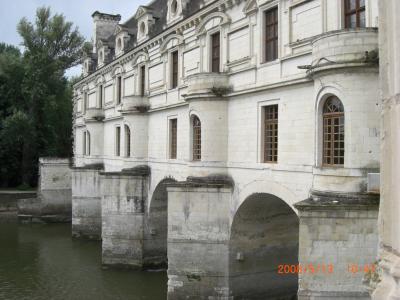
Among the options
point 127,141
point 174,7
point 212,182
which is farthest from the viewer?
point 127,141

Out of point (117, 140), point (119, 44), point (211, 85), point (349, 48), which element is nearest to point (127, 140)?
point (117, 140)

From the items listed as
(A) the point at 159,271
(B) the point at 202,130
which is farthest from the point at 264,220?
(A) the point at 159,271

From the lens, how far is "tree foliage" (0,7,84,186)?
128ft

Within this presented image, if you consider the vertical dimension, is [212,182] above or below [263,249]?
above

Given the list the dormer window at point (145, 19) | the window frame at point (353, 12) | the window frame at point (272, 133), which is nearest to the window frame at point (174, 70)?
the dormer window at point (145, 19)

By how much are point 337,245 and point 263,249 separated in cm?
614

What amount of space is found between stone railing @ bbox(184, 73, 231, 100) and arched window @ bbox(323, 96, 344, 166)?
4875 millimetres

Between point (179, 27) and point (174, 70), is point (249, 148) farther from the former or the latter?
point (174, 70)

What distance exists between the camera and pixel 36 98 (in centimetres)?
3953

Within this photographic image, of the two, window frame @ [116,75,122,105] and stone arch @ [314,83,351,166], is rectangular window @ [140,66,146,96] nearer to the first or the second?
window frame @ [116,75,122,105]

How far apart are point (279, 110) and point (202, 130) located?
3248 mm

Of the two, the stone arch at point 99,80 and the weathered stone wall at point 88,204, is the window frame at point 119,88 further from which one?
the weathered stone wall at point 88,204

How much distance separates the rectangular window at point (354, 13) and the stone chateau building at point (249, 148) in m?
0.02

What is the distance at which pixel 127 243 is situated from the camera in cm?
2086
